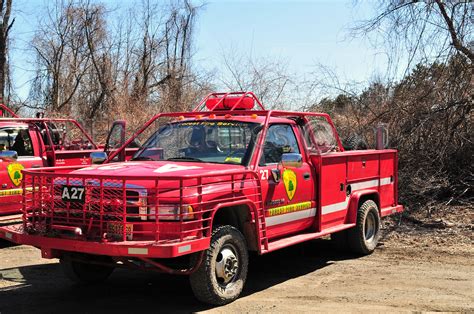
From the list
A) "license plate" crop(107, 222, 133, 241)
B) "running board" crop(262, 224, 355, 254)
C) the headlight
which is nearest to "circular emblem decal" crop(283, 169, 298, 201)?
"running board" crop(262, 224, 355, 254)

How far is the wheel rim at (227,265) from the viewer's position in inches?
213

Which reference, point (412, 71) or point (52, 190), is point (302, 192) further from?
point (412, 71)

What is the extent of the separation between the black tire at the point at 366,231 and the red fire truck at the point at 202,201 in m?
0.27

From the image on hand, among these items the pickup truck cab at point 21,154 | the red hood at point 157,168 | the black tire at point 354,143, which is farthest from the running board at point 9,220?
the black tire at point 354,143

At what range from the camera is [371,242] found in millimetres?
8352

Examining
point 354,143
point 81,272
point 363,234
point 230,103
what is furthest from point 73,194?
point 354,143

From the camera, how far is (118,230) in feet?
16.6

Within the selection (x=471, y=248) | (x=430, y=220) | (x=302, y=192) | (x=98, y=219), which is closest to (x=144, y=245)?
(x=98, y=219)

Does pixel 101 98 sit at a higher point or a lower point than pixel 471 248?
higher

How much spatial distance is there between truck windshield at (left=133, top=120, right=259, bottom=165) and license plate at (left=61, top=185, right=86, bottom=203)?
1322 mm

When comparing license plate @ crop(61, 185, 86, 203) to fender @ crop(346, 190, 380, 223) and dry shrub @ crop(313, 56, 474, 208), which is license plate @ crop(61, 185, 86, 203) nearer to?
fender @ crop(346, 190, 380, 223)

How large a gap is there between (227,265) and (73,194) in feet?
5.31

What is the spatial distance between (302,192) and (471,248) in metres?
3.31

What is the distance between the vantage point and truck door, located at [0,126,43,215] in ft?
27.2
